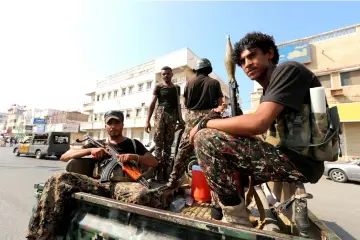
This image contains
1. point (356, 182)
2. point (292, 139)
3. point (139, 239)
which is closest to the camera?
point (139, 239)

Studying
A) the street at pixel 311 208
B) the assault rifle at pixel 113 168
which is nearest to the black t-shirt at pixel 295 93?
the assault rifle at pixel 113 168

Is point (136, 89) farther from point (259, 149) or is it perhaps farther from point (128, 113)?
point (259, 149)

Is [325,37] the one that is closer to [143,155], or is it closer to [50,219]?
[143,155]

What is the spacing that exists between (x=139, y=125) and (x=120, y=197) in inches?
1001

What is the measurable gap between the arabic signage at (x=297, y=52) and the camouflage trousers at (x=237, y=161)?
1556 centimetres

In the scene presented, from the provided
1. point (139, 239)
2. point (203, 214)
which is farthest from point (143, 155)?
point (139, 239)

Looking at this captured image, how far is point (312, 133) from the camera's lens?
1.21 m

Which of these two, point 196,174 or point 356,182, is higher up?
point 196,174

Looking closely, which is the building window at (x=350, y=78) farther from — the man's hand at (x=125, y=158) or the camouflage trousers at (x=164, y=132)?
the man's hand at (x=125, y=158)

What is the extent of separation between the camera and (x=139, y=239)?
3.73 ft

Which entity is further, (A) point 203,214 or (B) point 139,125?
(B) point 139,125

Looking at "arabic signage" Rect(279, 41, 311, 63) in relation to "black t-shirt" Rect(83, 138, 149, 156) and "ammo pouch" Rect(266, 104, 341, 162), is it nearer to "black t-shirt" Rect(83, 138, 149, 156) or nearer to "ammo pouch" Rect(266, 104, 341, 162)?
"black t-shirt" Rect(83, 138, 149, 156)

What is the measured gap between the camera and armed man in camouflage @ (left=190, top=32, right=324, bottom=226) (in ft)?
3.93

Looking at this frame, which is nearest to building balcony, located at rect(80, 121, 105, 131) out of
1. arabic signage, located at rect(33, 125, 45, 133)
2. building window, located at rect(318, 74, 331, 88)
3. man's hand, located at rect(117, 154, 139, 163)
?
arabic signage, located at rect(33, 125, 45, 133)
